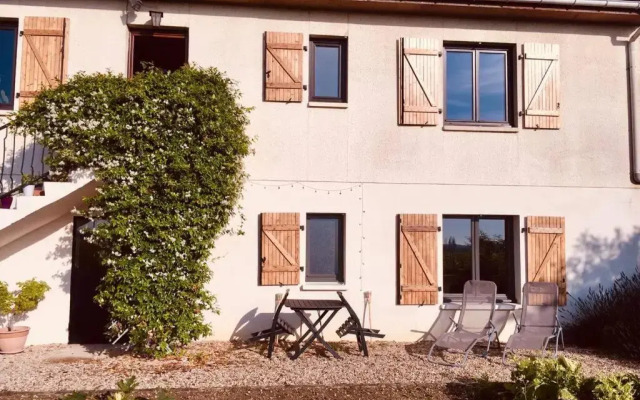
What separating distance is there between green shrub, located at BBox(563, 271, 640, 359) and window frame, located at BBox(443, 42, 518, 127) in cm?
313

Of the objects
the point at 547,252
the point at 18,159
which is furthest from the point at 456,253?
the point at 18,159

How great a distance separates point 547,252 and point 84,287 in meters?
7.27

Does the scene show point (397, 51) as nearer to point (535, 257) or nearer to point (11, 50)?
point (535, 257)

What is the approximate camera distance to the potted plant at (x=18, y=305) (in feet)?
22.4

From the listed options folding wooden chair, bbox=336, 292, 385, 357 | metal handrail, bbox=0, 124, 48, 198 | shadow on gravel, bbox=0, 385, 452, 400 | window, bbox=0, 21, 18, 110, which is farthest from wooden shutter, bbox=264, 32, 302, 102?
shadow on gravel, bbox=0, 385, 452, 400

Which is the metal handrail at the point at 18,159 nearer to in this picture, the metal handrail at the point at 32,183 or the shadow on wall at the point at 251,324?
the metal handrail at the point at 32,183

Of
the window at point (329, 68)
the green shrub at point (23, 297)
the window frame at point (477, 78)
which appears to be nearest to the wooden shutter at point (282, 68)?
the window at point (329, 68)

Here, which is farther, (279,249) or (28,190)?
(279,249)

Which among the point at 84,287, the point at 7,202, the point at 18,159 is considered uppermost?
the point at 18,159

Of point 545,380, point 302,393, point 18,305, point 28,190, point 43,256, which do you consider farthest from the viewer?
point 43,256

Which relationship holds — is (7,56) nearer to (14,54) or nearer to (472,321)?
(14,54)

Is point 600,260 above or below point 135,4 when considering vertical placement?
below

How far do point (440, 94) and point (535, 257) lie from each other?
3055 millimetres

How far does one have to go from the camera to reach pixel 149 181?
21.4ft
